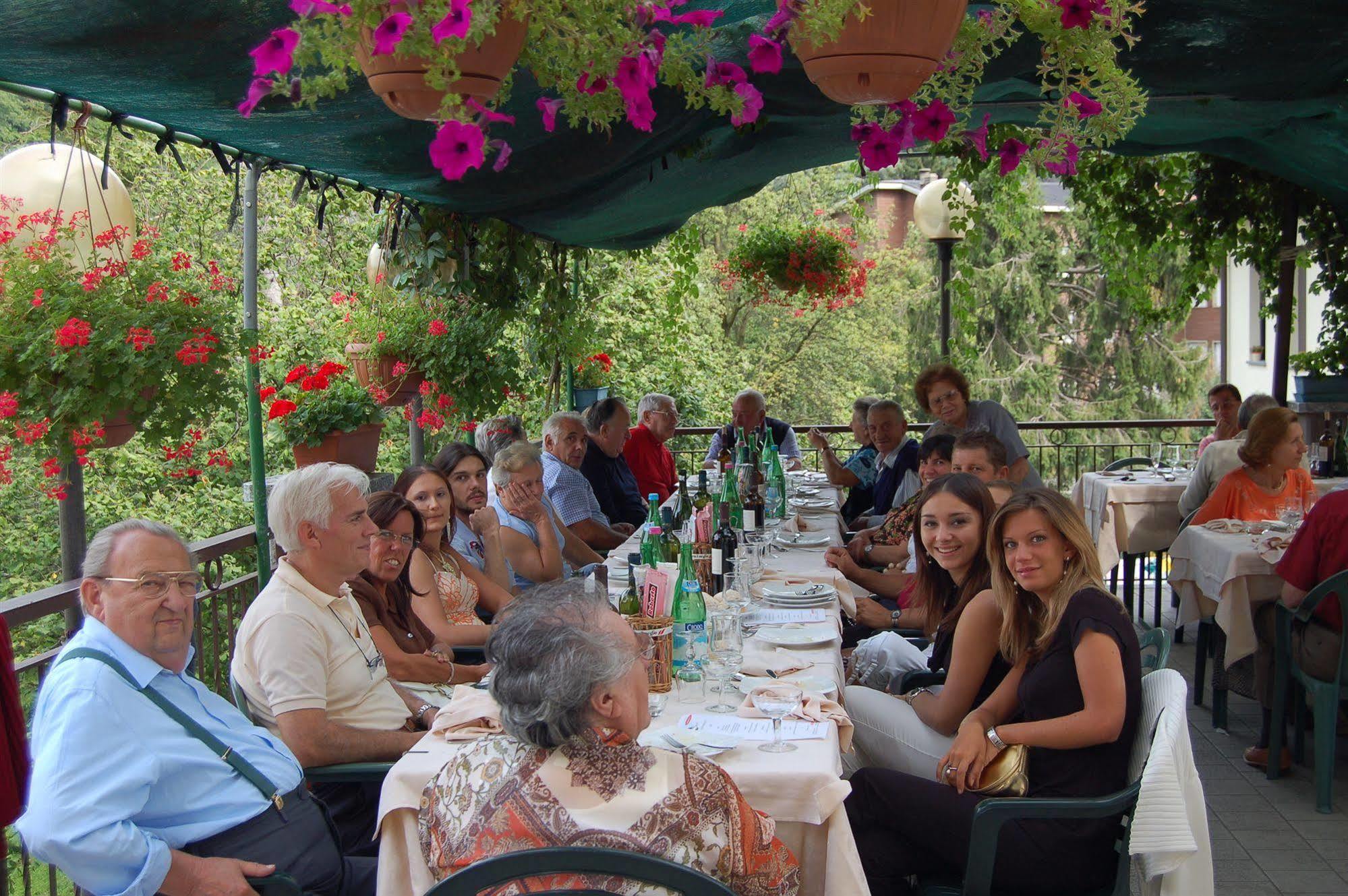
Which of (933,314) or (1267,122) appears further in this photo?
(933,314)

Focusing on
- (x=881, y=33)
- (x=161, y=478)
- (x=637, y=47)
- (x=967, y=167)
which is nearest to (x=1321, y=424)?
(x=967, y=167)

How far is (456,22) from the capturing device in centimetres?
153

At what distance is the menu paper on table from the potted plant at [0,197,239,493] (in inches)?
72.5

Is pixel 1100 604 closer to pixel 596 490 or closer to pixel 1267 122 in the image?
pixel 1267 122

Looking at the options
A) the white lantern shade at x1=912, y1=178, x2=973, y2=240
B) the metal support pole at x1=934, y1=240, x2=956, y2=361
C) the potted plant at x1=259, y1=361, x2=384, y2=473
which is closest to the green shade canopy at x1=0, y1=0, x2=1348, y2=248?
A: the potted plant at x1=259, y1=361, x2=384, y2=473

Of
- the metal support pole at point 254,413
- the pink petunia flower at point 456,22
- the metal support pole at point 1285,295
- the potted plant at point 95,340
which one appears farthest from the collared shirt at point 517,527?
the metal support pole at point 1285,295

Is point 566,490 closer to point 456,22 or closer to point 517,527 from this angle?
point 517,527

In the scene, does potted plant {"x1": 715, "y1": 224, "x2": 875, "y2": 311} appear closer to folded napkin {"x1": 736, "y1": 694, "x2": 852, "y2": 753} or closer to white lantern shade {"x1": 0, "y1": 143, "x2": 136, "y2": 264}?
white lantern shade {"x1": 0, "y1": 143, "x2": 136, "y2": 264}

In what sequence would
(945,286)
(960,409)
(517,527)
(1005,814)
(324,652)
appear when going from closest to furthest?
(1005,814) → (324,652) → (517,527) → (960,409) → (945,286)

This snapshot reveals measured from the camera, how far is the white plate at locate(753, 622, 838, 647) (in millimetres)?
2910

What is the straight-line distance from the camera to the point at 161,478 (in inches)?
426

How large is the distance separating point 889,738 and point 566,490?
2.90 m

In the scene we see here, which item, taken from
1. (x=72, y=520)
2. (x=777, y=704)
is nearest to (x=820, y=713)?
(x=777, y=704)

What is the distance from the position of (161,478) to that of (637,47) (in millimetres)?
10169
